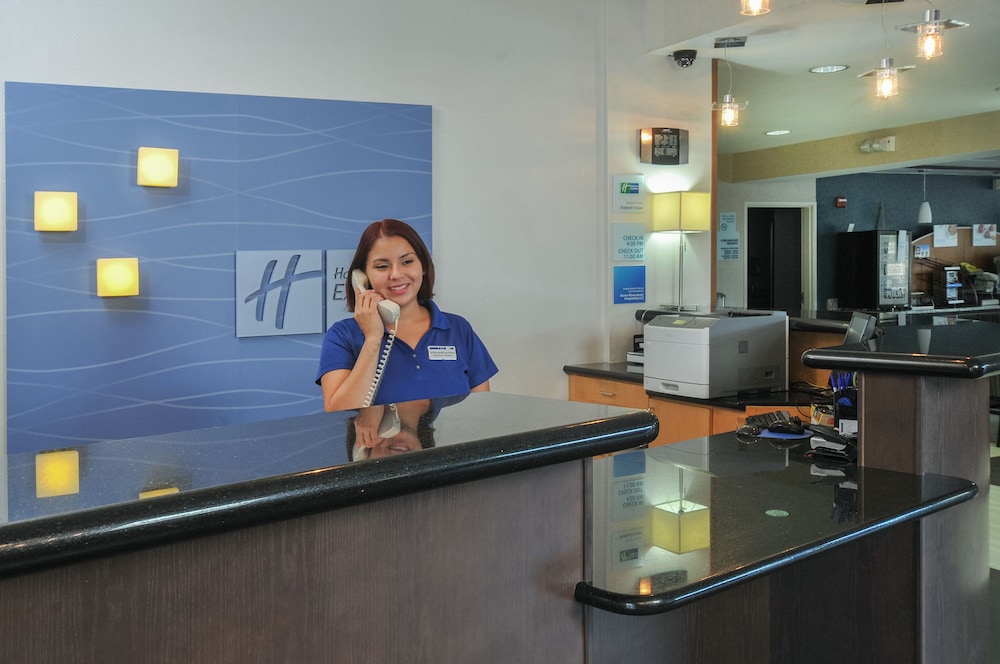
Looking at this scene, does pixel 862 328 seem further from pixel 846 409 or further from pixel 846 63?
pixel 846 63

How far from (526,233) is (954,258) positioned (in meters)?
10.00

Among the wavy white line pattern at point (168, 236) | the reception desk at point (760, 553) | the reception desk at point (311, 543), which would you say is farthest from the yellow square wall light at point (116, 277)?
the reception desk at point (311, 543)

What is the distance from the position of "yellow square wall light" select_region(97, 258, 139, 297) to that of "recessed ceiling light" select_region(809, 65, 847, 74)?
438cm

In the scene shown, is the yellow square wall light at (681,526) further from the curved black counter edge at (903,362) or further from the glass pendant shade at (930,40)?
the glass pendant shade at (930,40)

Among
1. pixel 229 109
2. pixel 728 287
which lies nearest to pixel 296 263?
pixel 229 109

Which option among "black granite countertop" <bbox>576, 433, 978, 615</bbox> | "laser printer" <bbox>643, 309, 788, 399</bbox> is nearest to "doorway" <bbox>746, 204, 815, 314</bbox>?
"laser printer" <bbox>643, 309, 788, 399</bbox>

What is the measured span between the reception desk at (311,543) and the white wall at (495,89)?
316 centimetres

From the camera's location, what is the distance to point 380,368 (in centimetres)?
278

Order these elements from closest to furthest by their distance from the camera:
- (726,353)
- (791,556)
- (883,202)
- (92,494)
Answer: (92,494)
(791,556)
(726,353)
(883,202)

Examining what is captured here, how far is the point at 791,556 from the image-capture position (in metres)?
1.65

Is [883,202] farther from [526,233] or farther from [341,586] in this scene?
[341,586]

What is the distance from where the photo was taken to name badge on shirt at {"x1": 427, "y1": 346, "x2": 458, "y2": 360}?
9.57 ft

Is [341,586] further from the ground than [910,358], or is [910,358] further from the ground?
[910,358]

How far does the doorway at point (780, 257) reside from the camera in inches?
435
